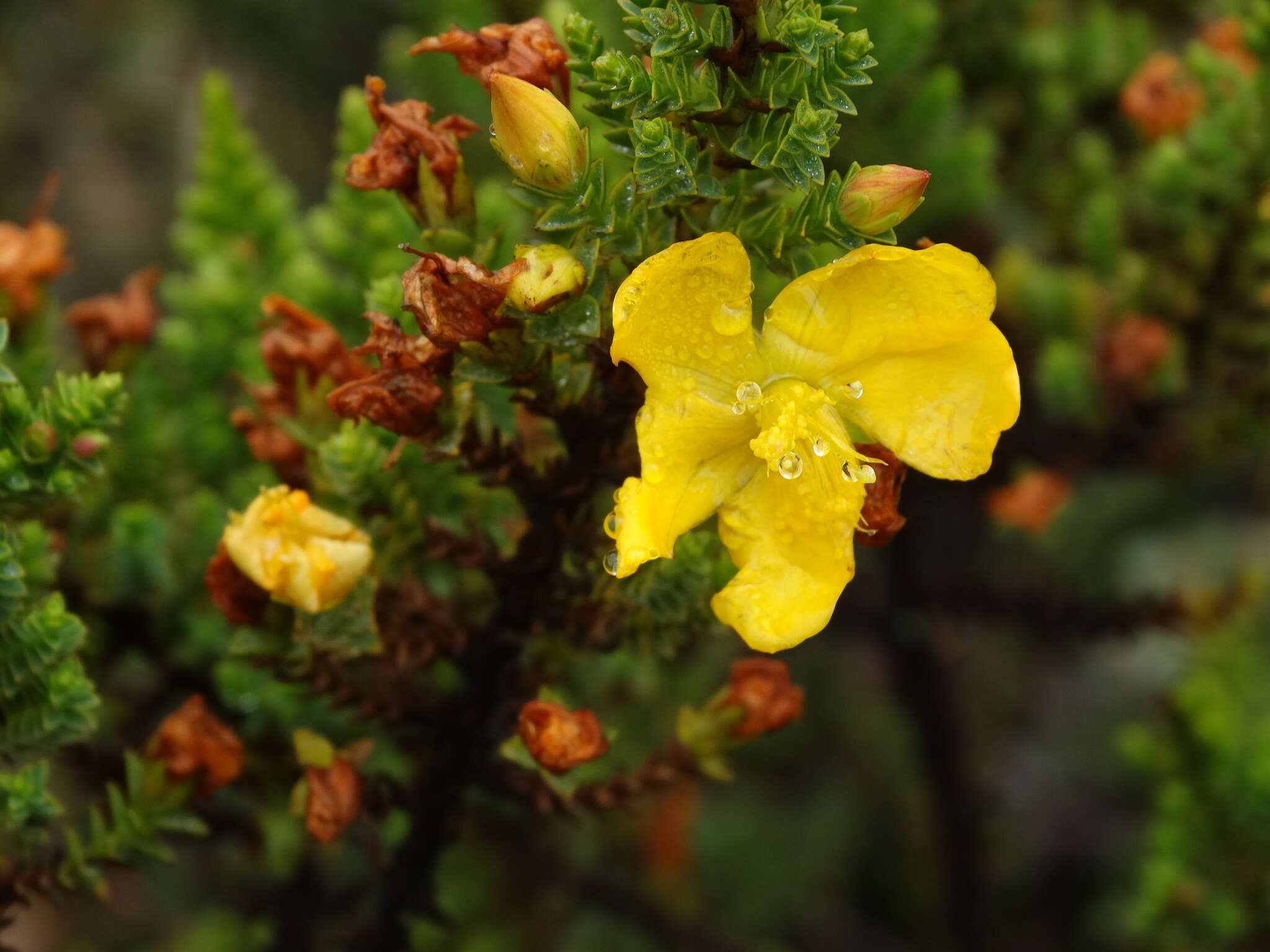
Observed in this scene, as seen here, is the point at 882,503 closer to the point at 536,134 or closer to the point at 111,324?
the point at 536,134

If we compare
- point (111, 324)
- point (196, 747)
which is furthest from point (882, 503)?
point (111, 324)

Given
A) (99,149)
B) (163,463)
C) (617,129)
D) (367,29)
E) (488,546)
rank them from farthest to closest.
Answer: (99,149), (367,29), (163,463), (488,546), (617,129)

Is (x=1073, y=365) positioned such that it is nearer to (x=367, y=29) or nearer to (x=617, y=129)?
(x=617, y=129)

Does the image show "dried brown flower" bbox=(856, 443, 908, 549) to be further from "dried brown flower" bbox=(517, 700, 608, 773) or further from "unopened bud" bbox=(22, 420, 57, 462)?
"unopened bud" bbox=(22, 420, 57, 462)

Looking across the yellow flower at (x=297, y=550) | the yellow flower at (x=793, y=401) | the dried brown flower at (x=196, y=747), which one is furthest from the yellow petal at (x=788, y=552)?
the dried brown flower at (x=196, y=747)

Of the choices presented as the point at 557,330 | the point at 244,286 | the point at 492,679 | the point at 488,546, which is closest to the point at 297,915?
the point at 492,679

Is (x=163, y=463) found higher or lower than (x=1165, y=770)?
higher

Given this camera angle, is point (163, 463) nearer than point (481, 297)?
No

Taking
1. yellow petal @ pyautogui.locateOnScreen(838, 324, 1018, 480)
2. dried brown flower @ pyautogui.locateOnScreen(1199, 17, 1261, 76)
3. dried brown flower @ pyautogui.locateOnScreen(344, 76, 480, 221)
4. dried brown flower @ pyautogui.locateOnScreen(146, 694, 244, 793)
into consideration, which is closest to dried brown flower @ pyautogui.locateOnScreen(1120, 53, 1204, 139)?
dried brown flower @ pyautogui.locateOnScreen(1199, 17, 1261, 76)

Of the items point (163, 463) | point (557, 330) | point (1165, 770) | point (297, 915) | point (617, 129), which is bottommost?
point (1165, 770)
